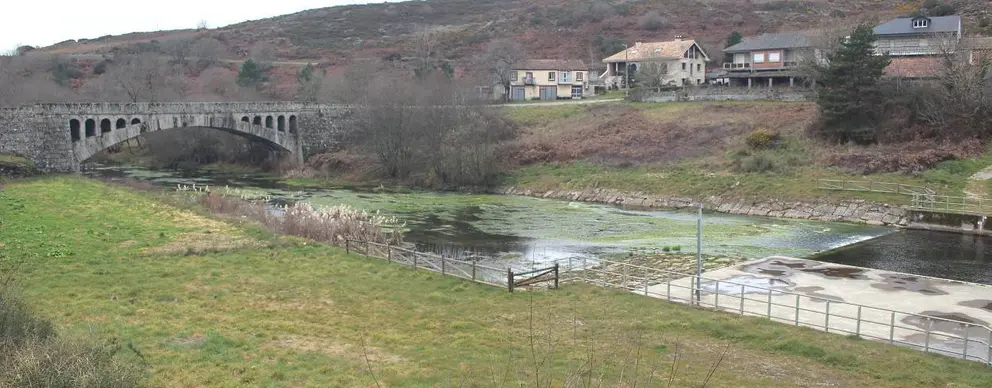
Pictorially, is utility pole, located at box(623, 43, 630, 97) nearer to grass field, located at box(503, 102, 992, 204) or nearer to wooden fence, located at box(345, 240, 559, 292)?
grass field, located at box(503, 102, 992, 204)

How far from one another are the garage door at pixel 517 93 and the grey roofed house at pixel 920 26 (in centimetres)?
3864

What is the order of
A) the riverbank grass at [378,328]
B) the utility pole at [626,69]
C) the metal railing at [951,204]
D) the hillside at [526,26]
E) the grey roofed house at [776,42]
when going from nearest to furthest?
the riverbank grass at [378,328] → the metal railing at [951,204] → the grey roofed house at [776,42] → the utility pole at [626,69] → the hillside at [526,26]

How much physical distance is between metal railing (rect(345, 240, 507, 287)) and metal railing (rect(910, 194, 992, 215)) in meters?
25.9

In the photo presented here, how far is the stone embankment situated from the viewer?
45219 mm

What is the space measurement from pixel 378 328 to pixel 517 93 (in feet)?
253

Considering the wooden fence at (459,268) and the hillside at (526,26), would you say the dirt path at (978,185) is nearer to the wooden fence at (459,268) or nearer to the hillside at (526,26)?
the wooden fence at (459,268)

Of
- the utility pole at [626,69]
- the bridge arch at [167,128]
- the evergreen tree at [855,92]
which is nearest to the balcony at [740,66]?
the utility pole at [626,69]

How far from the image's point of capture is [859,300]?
2614 cm

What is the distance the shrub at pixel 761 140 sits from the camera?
5928 cm

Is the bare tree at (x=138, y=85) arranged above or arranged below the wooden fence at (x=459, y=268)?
above

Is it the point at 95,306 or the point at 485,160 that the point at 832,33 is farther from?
the point at 95,306

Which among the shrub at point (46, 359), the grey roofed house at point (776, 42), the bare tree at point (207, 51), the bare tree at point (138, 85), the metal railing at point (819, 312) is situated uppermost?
the bare tree at point (207, 51)

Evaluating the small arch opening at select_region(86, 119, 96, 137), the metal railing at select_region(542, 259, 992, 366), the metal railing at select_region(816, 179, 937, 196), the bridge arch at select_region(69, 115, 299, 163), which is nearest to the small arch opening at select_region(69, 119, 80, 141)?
the bridge arch at select_region(69, 115, 299, 163)

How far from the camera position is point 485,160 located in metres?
65.8
